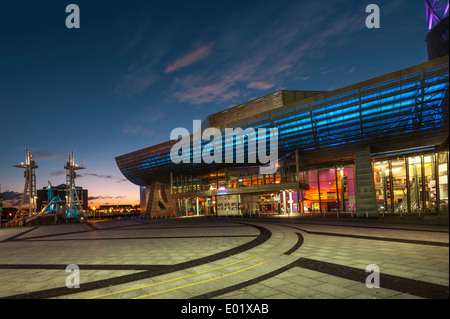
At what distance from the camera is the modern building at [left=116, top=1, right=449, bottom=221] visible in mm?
27984

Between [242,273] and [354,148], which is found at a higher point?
[354,148]

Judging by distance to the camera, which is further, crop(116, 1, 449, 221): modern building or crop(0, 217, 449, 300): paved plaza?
crop(116, 1, 449, 221): modern building

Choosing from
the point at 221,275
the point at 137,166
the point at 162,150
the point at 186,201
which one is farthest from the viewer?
the point at 137,166

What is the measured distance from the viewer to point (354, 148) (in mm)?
38406

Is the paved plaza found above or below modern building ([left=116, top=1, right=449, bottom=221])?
below

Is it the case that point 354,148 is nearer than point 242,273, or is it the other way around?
point 242,273

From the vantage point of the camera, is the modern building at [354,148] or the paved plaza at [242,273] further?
the modern building at [354,148]

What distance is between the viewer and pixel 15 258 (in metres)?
13.7

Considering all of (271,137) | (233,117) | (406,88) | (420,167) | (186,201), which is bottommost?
(186,201)

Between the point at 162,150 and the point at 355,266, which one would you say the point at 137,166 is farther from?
the point at 355,266

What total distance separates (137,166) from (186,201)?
17.5 meters

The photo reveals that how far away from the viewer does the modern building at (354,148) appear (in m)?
28.0

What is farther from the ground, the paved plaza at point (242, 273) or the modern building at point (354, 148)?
the modern building at point (354, 148)

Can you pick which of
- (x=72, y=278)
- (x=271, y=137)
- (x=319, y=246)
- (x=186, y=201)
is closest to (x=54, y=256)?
(x=72, y=278)
